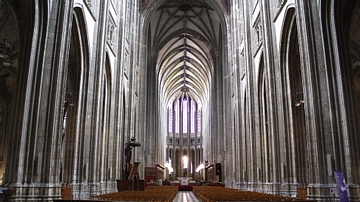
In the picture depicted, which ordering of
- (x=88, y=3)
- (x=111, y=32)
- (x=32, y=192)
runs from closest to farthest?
(x=32, y=192) → (x=88, y=3) → (x=111, y=32)

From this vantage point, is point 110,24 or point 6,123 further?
point 6,123

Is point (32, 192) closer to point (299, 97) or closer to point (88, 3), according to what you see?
point (88, 3)

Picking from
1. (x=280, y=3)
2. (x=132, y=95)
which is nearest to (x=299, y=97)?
(x=280, y=3)

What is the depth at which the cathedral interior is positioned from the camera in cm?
1096

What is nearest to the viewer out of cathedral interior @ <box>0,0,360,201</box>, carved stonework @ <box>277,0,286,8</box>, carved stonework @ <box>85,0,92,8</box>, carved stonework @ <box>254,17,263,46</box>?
cathedral interior @ <box>0,0,360,201</box>

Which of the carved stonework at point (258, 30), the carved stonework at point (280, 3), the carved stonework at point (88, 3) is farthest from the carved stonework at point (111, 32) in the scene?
the carved stonework at point (280, 3)

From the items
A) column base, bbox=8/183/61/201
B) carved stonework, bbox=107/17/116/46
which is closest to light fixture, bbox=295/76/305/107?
carved stonework, bbox=107/17/116/46

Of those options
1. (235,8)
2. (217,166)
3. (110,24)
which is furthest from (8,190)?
(217,166)

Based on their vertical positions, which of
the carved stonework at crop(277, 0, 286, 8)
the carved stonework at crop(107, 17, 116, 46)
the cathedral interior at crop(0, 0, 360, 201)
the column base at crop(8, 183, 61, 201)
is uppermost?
the carved stonework at crop(107, 17, 116, 46)

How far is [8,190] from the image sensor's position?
33.3ft

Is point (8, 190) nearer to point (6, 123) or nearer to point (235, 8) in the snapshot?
point (6, 123)

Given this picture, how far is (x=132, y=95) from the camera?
27.4 meters

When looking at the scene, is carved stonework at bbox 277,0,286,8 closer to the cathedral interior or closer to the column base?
the cathedral interior

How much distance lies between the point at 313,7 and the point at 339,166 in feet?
19.0
